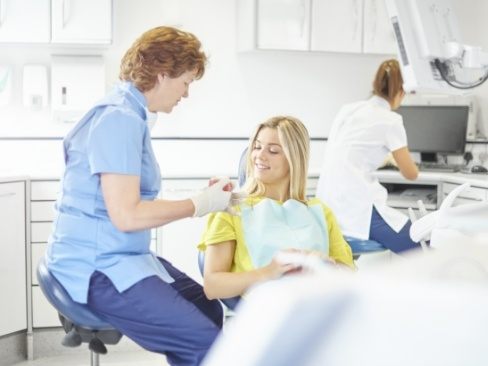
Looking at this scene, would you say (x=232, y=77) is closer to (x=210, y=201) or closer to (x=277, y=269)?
(x=210, y=201)

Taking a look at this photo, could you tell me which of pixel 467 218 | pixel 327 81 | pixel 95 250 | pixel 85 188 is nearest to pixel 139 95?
pixel 85 188

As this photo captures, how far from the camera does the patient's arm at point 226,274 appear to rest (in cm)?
181

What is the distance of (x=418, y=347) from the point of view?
53 cm

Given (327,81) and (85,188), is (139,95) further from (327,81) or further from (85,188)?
(327,81)

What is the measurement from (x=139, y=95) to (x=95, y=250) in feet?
1.37

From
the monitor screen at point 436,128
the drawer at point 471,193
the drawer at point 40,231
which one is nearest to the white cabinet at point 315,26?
the monitor screen at point 436,128

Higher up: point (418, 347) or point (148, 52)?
point (148, 52)

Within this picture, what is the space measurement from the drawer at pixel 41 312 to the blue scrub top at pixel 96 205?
154 cm

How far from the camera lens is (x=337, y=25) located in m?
4.14

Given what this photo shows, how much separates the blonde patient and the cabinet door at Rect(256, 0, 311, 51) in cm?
195

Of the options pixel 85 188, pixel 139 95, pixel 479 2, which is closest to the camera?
pixel 85 188

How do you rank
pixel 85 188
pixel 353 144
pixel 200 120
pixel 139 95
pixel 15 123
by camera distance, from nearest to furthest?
pixel 85 188
pixel 139 95
pixel 353 144
pixel 15 123
pixel 200 120

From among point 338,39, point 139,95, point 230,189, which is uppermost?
point 338,39

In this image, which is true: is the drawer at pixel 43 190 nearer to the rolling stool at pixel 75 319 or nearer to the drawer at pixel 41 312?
the drawer at pixel 41 312
